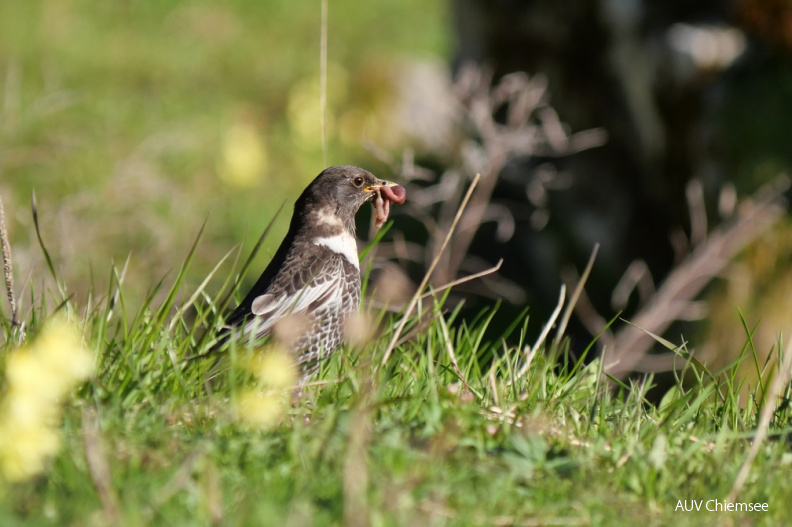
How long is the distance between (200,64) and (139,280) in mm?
5068

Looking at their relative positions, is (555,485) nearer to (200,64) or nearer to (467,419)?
(467,419)

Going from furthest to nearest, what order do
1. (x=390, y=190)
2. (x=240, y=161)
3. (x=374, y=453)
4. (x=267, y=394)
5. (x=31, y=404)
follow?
(x=240, y=161) → (x=390, y=190) → (x=267, y=394) → (x=374, y=453) → (x=31, y=404)

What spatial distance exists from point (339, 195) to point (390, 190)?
0.21 meters

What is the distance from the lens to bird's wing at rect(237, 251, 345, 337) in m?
3.76

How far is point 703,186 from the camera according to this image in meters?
7.06

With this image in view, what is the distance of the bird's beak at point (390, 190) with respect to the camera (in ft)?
13.7

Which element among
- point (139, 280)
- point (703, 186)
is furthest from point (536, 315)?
point (139, 280)

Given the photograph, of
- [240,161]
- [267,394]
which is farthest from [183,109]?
[267,394]

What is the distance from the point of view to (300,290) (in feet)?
12.5

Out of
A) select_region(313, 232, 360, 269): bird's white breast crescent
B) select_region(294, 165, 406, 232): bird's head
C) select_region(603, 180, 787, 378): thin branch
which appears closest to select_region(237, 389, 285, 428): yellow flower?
select_region(313, 232, 360, 269): bird's white breast crescent

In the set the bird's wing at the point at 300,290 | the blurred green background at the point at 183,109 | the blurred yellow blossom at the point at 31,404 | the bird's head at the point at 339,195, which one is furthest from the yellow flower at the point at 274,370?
the blurred green background at the point at 183,109

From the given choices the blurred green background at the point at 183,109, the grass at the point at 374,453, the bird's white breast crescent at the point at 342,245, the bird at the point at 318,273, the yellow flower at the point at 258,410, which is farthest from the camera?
the blurred green background at the point at 183,109

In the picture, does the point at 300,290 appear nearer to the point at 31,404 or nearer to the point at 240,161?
the point at 31,404

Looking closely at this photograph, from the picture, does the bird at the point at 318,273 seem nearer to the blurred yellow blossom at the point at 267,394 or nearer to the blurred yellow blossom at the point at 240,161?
the blurred yellow blossom at the point at 267,394
